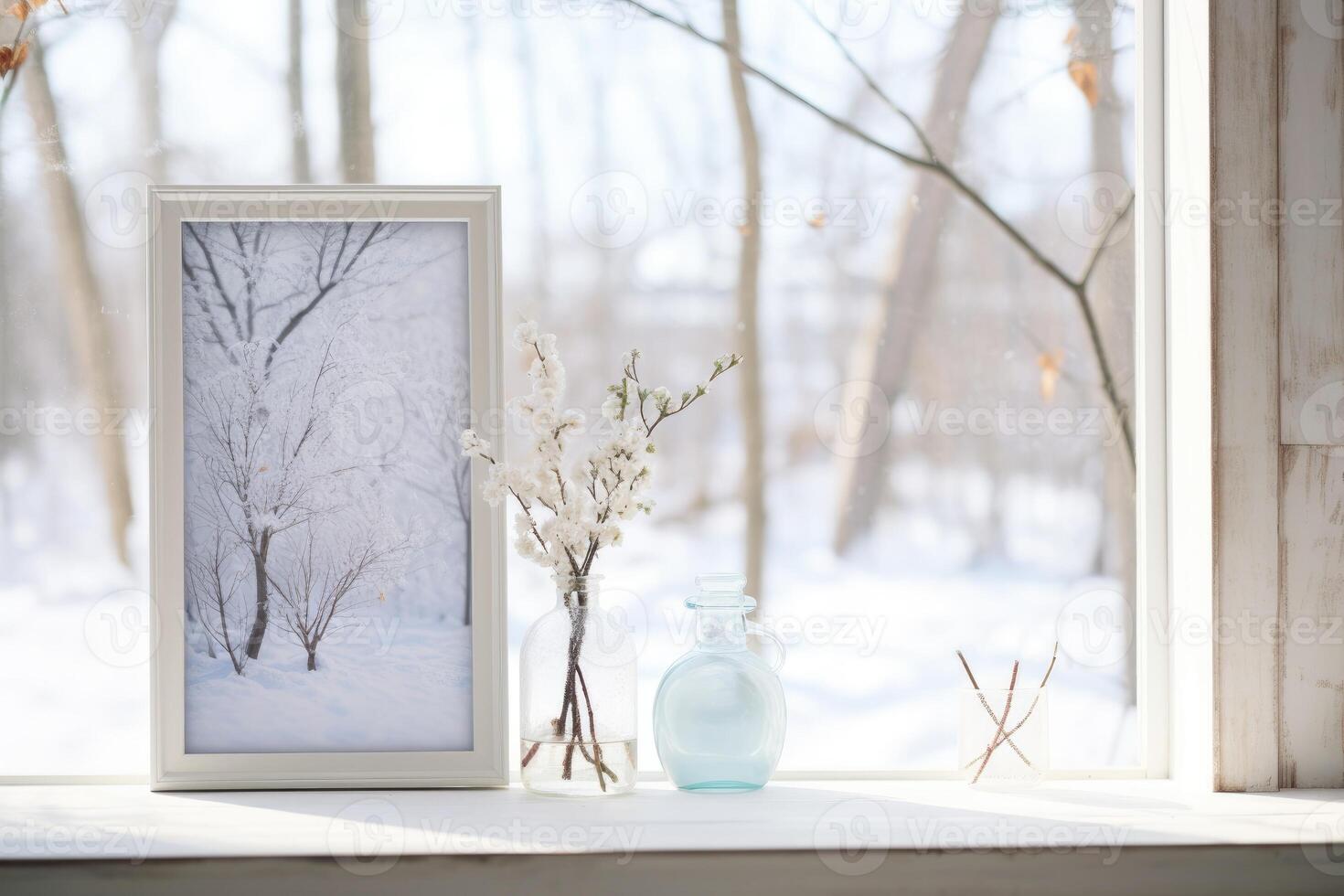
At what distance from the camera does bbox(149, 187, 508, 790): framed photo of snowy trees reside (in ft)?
4.25

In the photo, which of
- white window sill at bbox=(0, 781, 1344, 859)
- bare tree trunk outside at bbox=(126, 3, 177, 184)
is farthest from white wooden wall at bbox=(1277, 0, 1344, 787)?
bare tree trunk outside at bbox=(126, 3, 177, 184)

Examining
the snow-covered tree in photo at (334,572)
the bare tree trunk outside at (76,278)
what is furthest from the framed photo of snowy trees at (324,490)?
the bare tree trunk outside at (76,278)

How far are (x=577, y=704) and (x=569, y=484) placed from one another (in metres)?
0.25

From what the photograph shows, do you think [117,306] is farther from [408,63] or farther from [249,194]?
[408,63]

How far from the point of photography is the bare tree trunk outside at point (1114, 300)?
1409mm

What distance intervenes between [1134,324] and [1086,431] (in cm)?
15

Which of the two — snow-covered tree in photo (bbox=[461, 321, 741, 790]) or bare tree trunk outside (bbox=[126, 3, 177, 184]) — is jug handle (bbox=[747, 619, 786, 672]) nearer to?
snow-covered tree in photo (bbox=[461, 321, 741, 790])

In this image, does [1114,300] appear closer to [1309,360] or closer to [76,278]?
[1309,360]

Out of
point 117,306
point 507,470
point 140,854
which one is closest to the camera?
point 140,854

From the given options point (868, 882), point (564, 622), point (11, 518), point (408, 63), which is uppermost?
point (408, 63)

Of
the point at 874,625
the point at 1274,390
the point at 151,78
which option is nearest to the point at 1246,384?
the point at 1274,390

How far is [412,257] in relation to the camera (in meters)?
1.33

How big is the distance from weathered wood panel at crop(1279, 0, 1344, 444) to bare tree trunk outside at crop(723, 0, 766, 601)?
0.58 meters

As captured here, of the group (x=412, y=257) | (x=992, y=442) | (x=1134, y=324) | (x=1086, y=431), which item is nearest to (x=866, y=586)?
(x=992, y=442)
